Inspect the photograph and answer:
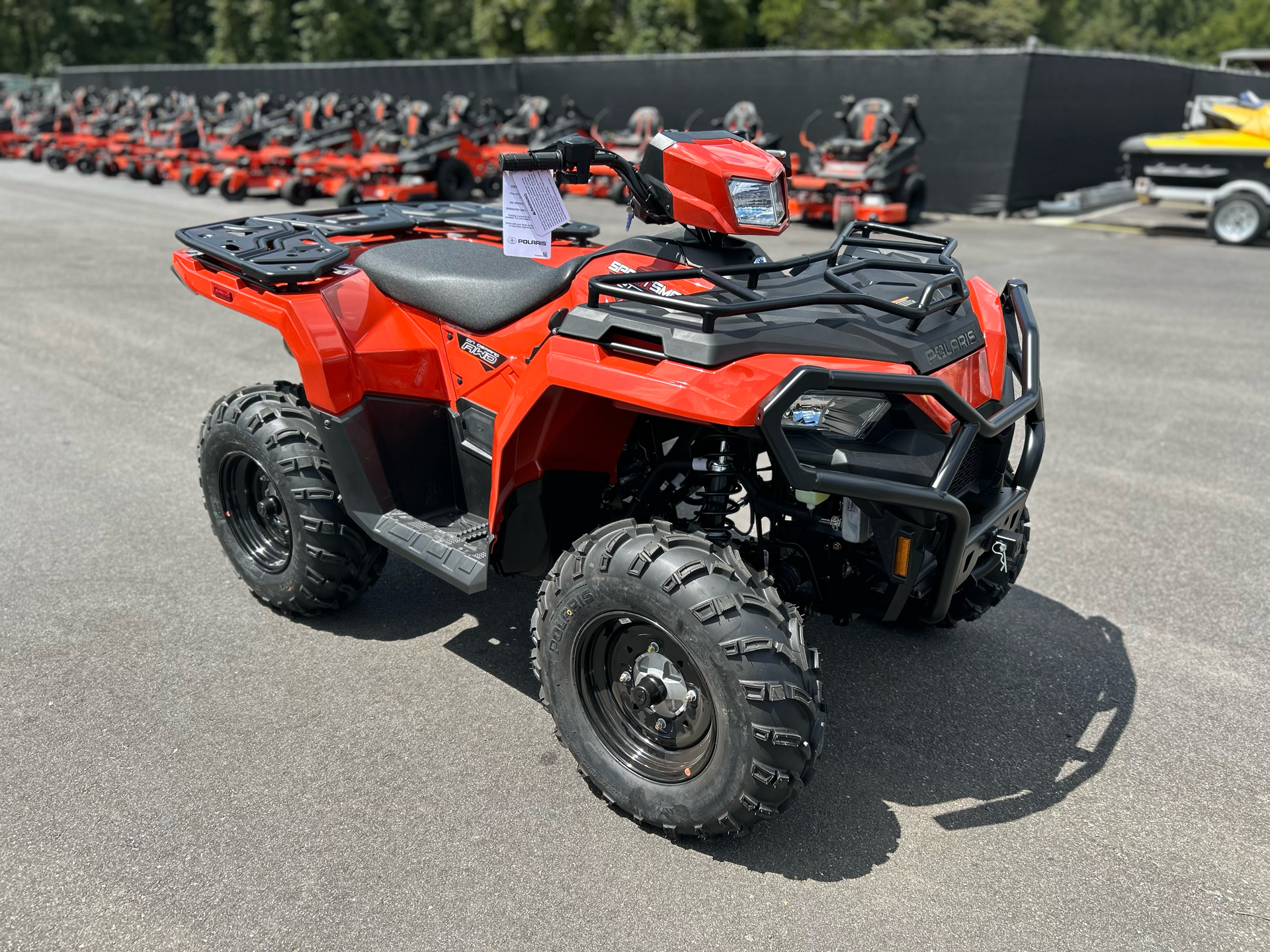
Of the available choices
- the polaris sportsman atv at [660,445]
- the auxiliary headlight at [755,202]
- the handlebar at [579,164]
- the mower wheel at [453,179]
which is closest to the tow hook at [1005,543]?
the polaris sportsman atv at [660,445]

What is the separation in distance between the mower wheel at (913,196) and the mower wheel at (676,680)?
14.0m

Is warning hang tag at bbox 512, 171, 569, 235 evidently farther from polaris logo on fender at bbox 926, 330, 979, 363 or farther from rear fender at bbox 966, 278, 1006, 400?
rear fender at bbox 966, 278, 1006, 400

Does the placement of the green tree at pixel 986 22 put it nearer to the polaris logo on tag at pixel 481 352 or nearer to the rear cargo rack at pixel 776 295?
the rear cargo rack at pixel 776 295

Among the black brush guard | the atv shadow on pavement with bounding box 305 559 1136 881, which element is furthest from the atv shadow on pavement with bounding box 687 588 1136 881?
the black brush guard

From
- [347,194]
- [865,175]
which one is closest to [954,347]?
[865,175]

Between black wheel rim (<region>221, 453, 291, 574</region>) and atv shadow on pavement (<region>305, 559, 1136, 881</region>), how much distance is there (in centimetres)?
32

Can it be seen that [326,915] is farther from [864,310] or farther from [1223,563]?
[1223,563]

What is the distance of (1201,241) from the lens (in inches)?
579

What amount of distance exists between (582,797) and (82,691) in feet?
5.85

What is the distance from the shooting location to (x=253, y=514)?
4.10m

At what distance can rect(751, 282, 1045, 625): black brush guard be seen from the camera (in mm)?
2398

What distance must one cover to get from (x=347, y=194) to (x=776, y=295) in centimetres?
1505

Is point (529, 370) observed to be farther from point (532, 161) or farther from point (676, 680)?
point (676, 680)

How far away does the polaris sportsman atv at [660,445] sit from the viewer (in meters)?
2.54
